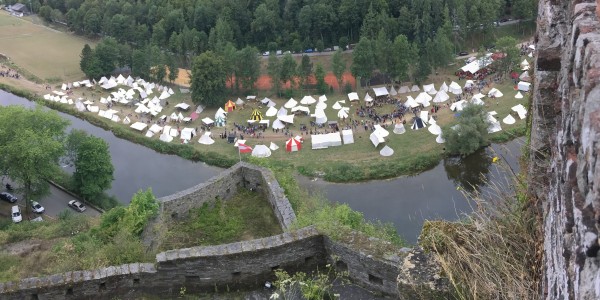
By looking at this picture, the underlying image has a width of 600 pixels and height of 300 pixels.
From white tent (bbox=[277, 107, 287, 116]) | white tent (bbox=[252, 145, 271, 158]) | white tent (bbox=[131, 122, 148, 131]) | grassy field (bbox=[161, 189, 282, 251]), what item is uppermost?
grassy field (bbox=[161, 189, 282, 251])

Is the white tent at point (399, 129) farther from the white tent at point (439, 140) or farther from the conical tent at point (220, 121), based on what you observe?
the conical tent at point (220, 121)

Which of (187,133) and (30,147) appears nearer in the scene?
(30,147)

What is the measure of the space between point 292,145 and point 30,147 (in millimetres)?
16929

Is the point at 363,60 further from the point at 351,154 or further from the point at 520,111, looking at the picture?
the point at 520,111

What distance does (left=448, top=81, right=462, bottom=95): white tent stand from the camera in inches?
1918

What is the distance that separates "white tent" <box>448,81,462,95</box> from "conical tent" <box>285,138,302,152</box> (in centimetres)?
1462

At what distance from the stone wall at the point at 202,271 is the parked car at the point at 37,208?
25.1 metres

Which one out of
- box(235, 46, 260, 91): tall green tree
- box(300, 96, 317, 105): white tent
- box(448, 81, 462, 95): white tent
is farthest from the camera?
box(235, 46, 260, 91): tall green tree

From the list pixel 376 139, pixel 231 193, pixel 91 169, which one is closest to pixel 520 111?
pixel 376 139

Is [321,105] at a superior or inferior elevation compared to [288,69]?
inferior

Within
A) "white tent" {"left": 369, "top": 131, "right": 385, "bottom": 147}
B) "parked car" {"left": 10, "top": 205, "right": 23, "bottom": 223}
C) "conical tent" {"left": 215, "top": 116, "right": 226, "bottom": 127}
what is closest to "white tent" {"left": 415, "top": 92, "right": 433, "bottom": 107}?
"white tent" {"left": 369, "top": 131, "right": 385, "bottom": 147}

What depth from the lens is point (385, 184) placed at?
38.1 m

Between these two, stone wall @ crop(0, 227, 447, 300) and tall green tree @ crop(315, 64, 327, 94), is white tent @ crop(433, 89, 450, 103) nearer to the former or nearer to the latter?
tall green tree @ crop(315, 64, 327, 94)

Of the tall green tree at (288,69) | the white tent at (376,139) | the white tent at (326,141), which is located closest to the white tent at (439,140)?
the white tent at (376,139)
